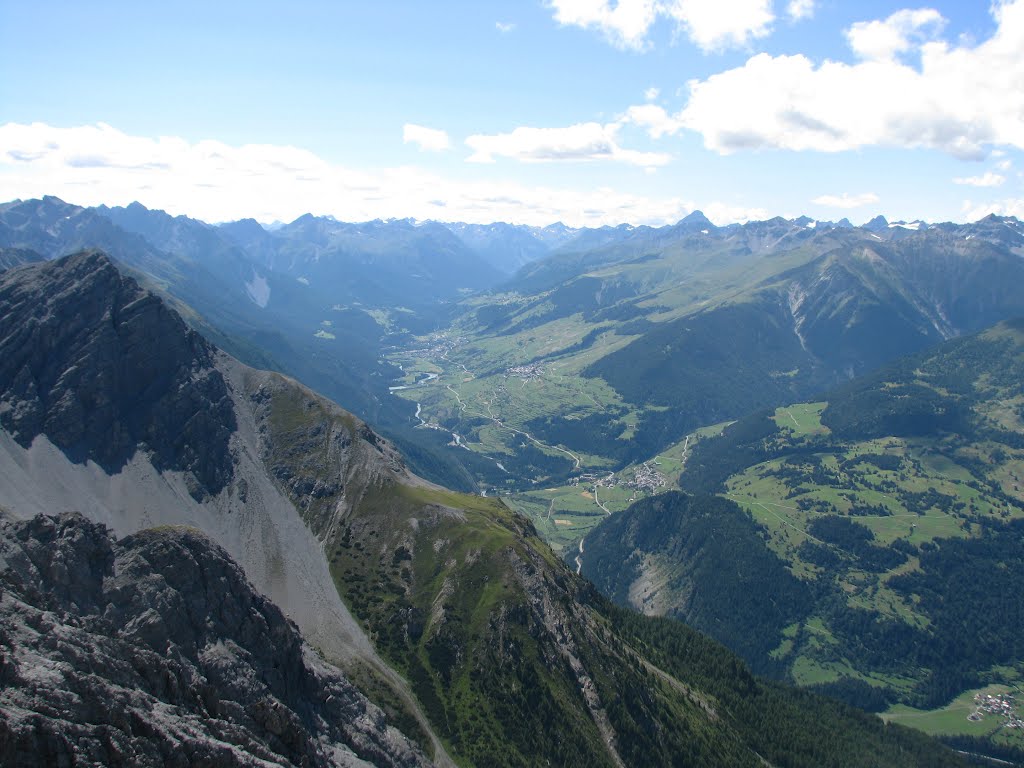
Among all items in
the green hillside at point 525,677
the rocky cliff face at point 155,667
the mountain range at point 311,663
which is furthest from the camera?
the green hillside at point 525,677

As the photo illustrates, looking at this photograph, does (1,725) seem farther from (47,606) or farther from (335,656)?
(335,656)

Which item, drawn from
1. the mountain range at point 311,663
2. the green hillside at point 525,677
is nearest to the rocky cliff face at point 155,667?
the mountain range at point 311,663

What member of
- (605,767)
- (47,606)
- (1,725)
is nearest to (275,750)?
(47,606)

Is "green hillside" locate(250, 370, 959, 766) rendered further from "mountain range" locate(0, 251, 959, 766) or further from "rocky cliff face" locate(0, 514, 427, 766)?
"rocky cliff face" locate(0, 514, 427, 766)

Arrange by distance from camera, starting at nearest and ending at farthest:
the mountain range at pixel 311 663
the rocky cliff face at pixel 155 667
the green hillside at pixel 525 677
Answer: the rocky cliff face at pixel 155 667, the mountain range at pixel 311 663, the green hillside at pixel 525 677

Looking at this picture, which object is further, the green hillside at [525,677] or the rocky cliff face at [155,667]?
the green hillside at [525,677]

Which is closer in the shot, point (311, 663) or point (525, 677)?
point (311, 663)

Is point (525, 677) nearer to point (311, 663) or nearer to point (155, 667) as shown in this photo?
point (311, 663)

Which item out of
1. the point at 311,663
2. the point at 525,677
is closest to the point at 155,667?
the point at 311,663

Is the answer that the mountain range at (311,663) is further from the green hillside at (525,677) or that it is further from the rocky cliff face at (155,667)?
the green hillside at (525,677)
